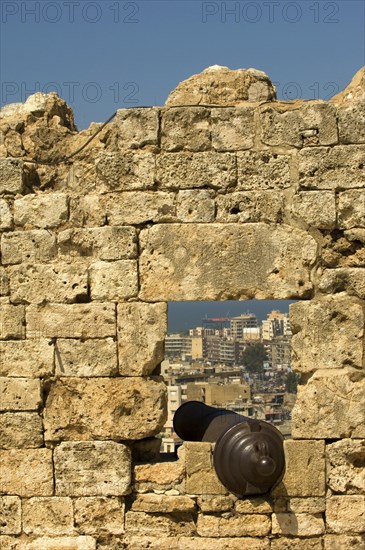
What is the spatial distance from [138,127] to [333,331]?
201 centimetres

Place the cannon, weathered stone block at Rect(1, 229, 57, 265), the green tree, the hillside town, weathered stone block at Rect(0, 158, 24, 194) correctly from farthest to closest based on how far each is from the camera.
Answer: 1. the green tree
2. the hillside town
3. weathered stone block at Rect(0, 158, 24, 194)
4. weathered stone block at Rect(1, 229, 57, 265)
5. the cannon

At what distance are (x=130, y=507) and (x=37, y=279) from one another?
5.81ft

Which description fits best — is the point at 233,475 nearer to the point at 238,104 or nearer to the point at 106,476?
the point at 106,476

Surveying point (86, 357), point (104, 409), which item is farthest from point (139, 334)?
point (104, 409)

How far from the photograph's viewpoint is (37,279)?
6273 mm

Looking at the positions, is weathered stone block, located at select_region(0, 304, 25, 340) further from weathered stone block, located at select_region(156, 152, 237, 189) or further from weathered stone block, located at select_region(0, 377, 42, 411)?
weathered stone block, located at select_region(156, 152, 237, 189)

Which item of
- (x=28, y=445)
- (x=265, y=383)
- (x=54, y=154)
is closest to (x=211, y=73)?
(x=54, y=154)

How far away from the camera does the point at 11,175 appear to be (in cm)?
643

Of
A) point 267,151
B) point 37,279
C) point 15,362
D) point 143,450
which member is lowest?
point 143,450

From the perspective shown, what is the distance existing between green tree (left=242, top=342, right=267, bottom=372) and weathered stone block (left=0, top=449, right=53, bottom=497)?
470 cm

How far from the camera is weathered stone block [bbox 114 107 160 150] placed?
6227 millimetres

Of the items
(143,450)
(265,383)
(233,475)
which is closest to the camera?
(233,475)

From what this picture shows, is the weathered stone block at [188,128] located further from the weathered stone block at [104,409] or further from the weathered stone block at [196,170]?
the weathered stone block at [104,409]

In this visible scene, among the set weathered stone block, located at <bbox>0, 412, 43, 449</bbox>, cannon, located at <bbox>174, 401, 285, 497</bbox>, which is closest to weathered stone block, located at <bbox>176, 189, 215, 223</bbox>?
cannon, located at <bbox>174, 401, 285, 497</bbox>
